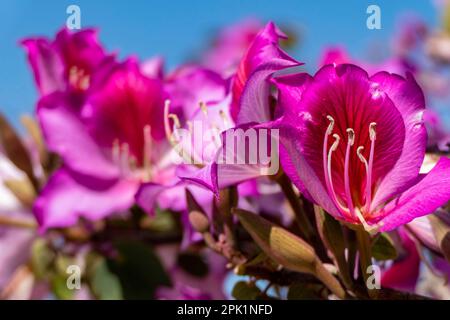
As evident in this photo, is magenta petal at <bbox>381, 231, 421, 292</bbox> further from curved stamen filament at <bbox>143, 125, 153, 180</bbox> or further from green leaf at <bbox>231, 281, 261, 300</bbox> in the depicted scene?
curved stamen filament at <bbox>143, 125, 153, 180</bbox>

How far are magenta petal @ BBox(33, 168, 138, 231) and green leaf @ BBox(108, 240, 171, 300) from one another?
89mm

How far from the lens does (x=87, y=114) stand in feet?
3.17

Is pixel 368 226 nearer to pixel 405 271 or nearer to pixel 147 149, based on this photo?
pixel 405 271

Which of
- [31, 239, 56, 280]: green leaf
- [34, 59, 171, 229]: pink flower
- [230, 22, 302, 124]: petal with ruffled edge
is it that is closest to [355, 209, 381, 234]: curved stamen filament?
[230, 22, 302, 124]: petal with ruffled edge

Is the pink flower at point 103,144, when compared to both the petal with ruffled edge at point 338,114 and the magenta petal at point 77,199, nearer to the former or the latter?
the magenta petal at point 77,199

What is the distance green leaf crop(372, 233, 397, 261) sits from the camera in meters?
0.74

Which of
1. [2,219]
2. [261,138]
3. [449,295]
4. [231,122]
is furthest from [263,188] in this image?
[2,219]

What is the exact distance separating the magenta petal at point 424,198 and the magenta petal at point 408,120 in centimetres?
1

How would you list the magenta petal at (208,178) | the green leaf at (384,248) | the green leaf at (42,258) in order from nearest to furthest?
1. the magenta petal at (208,178)
2. the green leaf at (384,248)
3. the green leaf at (42,258)

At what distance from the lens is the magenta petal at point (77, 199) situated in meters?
0.96

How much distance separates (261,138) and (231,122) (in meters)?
0.15

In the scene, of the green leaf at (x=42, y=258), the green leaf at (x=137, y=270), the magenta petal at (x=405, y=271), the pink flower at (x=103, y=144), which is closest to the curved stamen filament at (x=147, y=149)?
the pink flower at (x=103, y=144)

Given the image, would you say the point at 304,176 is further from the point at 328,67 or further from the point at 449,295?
the point at 449,295

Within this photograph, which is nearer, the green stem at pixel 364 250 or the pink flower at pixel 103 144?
the green stem at pixel 364 250
